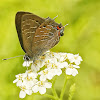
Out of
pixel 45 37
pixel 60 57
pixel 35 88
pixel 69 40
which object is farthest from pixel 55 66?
pixel 69 40

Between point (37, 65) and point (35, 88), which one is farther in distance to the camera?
point (37, 65)

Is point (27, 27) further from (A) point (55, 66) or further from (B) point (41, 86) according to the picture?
(B) point (41, 86)

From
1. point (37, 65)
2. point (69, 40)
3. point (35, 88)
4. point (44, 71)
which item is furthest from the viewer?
point (69, 40)

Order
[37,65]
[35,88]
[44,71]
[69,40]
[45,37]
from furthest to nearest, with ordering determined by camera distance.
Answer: [69,40]
[45,37]
[37,65]
[44,71]
[35,88]

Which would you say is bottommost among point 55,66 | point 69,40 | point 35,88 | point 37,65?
point 35,88

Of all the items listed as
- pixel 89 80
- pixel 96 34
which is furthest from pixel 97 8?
pixel 89 80

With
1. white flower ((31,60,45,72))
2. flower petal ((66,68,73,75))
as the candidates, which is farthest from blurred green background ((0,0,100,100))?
flower petal ((66,68,73,75))

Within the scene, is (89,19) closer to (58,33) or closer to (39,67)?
(58,33)

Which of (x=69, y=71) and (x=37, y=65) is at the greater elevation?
(x=37, y=65)
